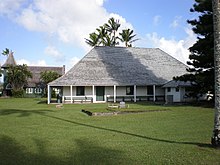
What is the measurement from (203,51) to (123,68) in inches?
662

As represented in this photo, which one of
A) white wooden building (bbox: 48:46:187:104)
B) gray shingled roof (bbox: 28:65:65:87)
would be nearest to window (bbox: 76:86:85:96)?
white wooden building (bbox: 48:46:187:104)

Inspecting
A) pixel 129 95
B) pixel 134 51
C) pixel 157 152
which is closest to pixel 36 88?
pixel 134 51

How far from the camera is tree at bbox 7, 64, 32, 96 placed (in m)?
61.4

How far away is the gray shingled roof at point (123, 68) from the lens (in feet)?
121

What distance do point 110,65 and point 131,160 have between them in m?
33.8

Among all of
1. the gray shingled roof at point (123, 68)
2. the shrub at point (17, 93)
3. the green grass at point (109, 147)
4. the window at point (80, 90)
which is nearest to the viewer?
the green grass at point (109, 147)

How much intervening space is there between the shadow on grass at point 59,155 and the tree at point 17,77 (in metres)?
54.6

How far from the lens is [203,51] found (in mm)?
24797

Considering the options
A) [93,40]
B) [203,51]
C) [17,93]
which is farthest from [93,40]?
[203,51]

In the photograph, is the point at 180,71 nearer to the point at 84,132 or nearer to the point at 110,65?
the point at 110,65

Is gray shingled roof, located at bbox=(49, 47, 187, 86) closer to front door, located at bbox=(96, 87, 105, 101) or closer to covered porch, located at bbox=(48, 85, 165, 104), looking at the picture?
covered porch, located at bbox=(48, 85, 165, 104)

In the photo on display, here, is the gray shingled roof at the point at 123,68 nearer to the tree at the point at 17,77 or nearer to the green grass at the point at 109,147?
the green grass at the point at 109,147

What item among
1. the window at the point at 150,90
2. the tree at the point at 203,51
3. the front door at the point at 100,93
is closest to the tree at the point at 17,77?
the front door at the point at 100,93

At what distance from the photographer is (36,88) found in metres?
72.0
